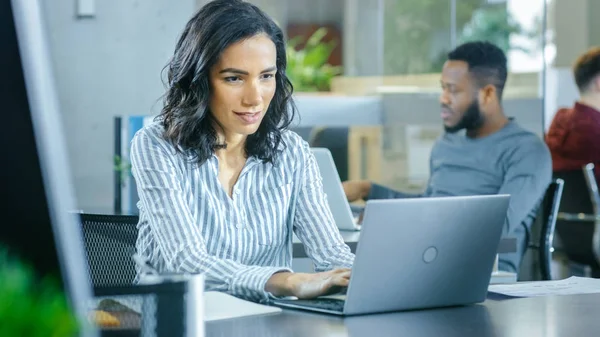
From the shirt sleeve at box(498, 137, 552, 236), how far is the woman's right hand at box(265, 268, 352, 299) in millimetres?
1825

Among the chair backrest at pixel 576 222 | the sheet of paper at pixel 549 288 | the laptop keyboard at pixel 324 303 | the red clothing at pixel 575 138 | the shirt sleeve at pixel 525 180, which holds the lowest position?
the chair backrest at pixel 576 222

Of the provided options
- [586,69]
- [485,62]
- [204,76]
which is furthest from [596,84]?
[204,76]

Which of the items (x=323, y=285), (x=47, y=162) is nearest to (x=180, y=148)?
(x=323, y=285)

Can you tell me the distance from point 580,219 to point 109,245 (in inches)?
136

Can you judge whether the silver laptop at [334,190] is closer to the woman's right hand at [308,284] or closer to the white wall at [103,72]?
the woman's right hand at [308,284]

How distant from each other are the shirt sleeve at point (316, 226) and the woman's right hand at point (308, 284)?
385mm

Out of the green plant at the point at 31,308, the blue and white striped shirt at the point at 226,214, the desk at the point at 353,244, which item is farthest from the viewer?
the desk at the point at 353,244

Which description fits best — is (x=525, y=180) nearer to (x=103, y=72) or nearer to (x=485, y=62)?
(x=485, y=62)

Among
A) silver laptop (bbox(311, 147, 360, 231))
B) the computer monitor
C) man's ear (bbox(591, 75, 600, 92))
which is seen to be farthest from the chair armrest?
the computer monitor

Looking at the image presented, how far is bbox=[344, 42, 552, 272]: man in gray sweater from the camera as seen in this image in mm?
3467

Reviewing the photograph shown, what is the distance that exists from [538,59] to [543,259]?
1291 millimetres

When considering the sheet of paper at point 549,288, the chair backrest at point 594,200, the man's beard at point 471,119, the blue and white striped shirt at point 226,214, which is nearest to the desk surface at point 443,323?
the sheet of paper at point 549,288

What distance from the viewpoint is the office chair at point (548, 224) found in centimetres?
336

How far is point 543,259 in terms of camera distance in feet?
11.4
